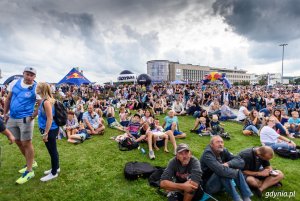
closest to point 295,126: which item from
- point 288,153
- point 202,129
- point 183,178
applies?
point 288,153

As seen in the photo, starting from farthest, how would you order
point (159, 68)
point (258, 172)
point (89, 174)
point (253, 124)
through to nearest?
1. point (159, 68)
2. point (253, 124)
3. point (89, 174)
4. point (258, 172)


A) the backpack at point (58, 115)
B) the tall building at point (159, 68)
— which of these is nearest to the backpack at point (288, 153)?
the backpack at point (58, 115)

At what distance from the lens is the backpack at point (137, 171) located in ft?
15.0

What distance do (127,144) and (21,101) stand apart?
3509 millimetres

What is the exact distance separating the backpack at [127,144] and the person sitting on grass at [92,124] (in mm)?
1936

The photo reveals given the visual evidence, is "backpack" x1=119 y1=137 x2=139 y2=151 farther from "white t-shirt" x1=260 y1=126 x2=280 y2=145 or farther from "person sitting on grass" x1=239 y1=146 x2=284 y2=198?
"white t-shirt" x1=260 y1=126 x2=280 y2=145

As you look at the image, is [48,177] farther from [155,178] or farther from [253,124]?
[253,124]

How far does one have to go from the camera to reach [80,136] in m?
7.38

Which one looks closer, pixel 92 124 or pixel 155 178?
pixel 155 178

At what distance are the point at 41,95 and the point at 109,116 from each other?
6.44 metres

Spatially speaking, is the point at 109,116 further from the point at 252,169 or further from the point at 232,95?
the point at 232,95

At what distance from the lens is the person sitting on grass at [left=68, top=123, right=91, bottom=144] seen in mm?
7254

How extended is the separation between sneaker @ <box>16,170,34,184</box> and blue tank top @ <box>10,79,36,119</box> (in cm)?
126

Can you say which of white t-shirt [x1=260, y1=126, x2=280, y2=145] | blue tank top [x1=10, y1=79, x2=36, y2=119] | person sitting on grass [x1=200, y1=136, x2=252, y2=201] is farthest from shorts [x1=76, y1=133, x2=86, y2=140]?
white t-shirt [x1=260, y1=126, x2=280, y2=145]
